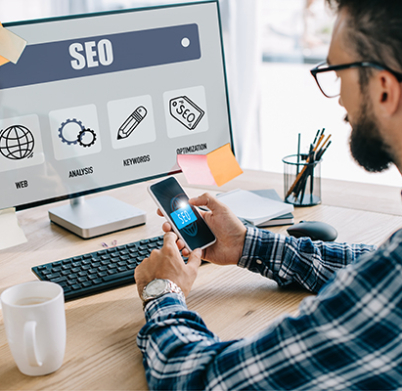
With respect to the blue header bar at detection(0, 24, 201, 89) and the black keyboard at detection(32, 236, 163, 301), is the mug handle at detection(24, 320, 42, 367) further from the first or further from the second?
the blue header bar at detection(0, 24, 201, 89)

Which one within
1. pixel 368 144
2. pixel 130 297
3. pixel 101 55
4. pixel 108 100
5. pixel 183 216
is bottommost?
pixel 130 297

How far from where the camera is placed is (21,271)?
104 centimetres

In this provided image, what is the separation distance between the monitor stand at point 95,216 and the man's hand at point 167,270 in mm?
339

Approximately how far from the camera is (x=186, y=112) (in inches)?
50.5

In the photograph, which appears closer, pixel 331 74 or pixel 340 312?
pixel 340 312

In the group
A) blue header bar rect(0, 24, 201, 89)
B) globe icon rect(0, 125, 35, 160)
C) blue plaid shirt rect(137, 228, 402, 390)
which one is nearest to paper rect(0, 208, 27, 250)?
globe icon rect(0, 125, 35, 160)

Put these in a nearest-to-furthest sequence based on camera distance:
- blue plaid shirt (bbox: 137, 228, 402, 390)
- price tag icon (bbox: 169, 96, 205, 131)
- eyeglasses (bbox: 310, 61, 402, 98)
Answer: blue plaid shirt (bbox: 137, 228, 402, 390) < eyeglasses (bbox: 310, 61, 402, 98) < price tag icon (bbox: 169, 96, 205, 131)

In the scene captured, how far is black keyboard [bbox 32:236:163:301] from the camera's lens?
941mm

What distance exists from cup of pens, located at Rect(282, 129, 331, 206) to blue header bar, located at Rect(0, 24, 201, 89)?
1.33 feet

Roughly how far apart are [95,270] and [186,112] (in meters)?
0.50

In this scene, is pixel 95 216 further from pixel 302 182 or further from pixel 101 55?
pixel 302 182

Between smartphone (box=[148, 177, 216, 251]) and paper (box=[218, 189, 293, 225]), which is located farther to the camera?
paper (box=[218, 189, 293, 225])

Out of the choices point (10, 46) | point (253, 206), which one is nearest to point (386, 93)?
point (253, 206)

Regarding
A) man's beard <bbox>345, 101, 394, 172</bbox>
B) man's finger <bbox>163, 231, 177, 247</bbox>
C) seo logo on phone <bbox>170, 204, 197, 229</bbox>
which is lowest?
man's finger <bbox>163, 231, 177, 247</bbox>
